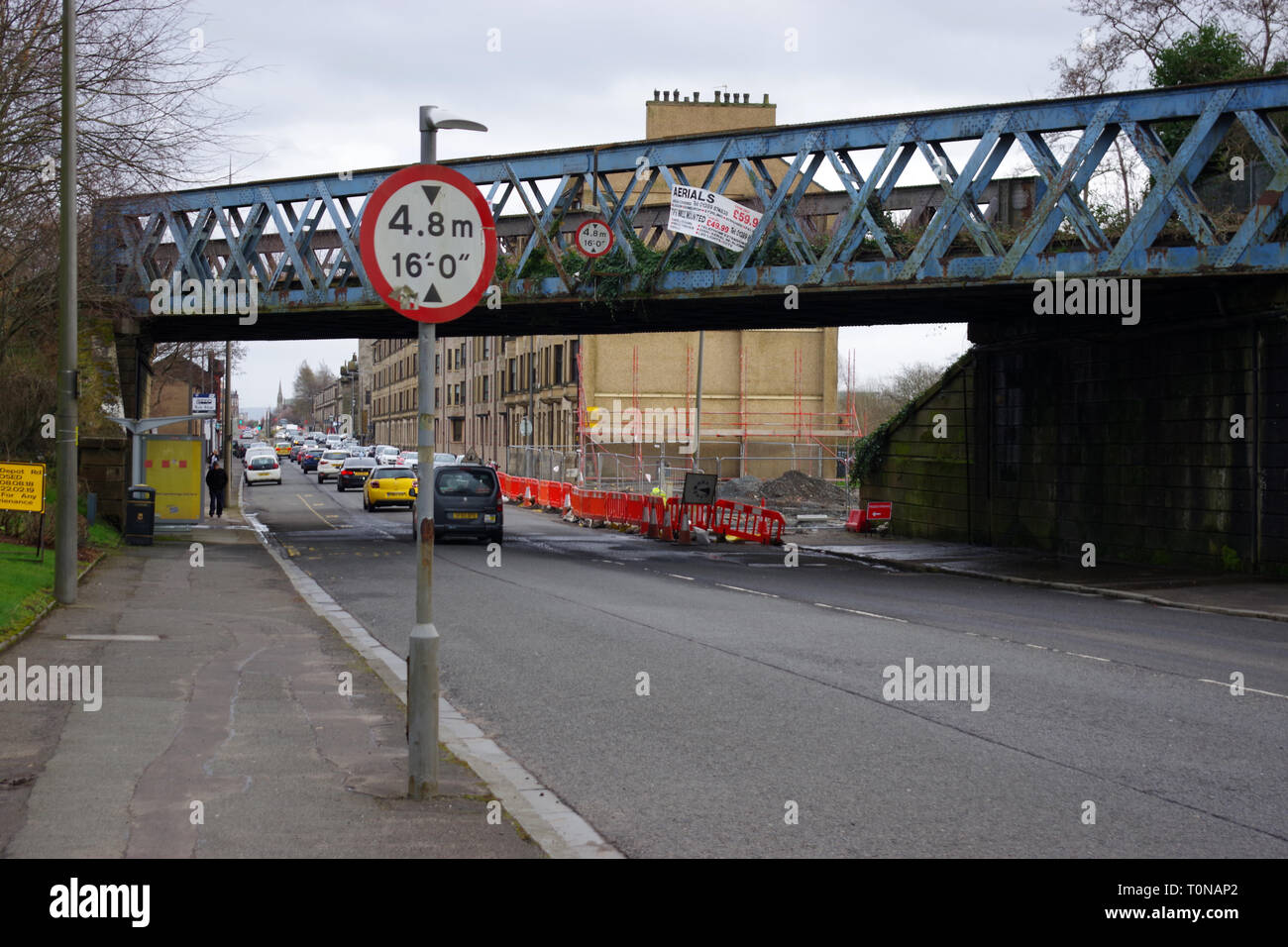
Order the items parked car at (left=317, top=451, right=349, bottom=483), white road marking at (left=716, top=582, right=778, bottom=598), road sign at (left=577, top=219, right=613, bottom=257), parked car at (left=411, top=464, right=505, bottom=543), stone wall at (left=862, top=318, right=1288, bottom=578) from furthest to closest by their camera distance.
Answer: parked car at (left=317, top=451, right=349, bottom=483) < parked car at (left=411, top=464, right=505, bottom=543) < road sign at (left=577, top=219, right=613, bottom=257) < stone wall at (left=862, top=318, right=1288, bottom=578) < white road marking at (left=716, top=582, right=778, bottom=598)

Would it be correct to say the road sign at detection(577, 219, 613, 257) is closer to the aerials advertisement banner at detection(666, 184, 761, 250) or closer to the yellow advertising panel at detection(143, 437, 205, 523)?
the aerials advertisement banner at detection(666, 184, 761, 250)

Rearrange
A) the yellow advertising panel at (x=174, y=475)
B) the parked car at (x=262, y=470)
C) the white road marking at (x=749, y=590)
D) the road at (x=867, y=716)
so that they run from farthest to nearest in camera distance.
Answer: the parked car at (x=262, y=470)
the yellow advertising panel at (x=174, y=475)
the white road marking at (x=749, y=590)
the road at (x=867, y=716)

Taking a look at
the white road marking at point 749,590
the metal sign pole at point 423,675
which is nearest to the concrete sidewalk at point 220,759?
the metal sign pole at point 423,675

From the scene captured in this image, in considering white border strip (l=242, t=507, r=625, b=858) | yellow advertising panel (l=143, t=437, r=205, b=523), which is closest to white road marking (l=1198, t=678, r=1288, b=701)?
white border strip (l=242, t=507, r=625, b=858)

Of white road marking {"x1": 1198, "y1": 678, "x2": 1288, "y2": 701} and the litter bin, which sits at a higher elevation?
the litter bin

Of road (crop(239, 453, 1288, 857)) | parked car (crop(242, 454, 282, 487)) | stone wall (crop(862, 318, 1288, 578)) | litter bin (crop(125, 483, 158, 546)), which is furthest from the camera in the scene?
parked car (crop(242, 454, 282, 487))

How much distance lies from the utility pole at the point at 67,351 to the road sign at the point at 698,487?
735 inches

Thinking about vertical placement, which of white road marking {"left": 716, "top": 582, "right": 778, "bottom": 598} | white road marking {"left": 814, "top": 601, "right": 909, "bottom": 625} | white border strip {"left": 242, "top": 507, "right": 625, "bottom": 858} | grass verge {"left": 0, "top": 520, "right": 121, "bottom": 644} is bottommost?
white road marking {"left": 716, "top": 582, "right": 778, "bottom": 598}

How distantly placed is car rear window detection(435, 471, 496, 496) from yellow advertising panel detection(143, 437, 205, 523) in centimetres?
561

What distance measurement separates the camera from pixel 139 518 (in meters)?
26.7

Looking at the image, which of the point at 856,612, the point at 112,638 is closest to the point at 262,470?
the point at 856,612

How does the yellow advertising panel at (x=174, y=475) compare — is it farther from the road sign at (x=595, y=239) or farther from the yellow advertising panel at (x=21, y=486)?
the yellow advertising panel at (x=21, y=486)

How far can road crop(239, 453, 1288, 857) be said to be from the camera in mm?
6543

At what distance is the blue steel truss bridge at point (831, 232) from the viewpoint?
816 inches
